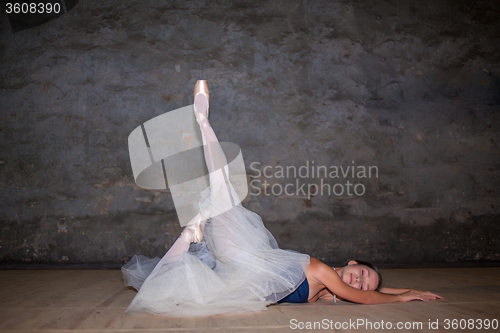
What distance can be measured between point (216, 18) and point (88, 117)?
1884 mm

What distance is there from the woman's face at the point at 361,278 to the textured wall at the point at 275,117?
1.85m

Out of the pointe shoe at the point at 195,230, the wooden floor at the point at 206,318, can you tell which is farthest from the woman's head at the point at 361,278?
the pointe shoe at the point at 195,230

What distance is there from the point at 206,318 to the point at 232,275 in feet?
0.97

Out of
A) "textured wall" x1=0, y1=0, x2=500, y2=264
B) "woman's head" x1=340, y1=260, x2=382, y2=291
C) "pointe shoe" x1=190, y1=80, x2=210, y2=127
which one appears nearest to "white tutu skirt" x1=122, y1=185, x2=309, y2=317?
"woman's head" x1=340, y1=260, x2=382, y2=291

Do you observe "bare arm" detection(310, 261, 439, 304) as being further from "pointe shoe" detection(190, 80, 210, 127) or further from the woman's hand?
"pointe shoe" detection(190, 80, 210, 127)

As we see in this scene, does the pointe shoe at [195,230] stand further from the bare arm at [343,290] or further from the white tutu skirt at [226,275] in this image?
the bare arm at [343,290]

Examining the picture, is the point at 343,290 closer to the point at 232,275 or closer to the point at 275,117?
the point at 232,275

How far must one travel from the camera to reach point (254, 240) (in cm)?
218

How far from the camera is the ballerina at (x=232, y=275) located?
187 centimetres

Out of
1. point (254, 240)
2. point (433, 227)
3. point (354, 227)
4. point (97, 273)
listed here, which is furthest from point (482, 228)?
point (97, 273)

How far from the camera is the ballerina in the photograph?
1868 millimetres

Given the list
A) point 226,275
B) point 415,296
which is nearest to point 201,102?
point 226,275

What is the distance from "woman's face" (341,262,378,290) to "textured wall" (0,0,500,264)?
72.8 inches

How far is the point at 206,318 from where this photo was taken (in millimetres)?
1792
